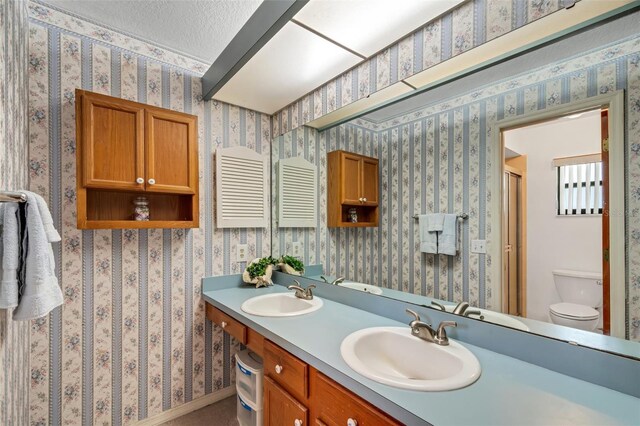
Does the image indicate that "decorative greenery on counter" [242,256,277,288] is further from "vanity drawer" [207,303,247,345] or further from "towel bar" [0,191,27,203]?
"towel bar" [0,191,27,203]

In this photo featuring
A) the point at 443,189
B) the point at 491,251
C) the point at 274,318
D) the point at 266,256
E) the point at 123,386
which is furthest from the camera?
the point at 266,256

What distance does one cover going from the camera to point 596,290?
88 centimetres

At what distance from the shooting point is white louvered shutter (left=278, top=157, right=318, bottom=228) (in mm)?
2076

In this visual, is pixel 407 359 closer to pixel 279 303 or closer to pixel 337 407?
pixel 337 407

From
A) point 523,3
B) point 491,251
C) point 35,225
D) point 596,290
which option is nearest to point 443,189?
point 491,251

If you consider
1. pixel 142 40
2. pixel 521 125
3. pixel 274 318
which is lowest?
pixel 274 318

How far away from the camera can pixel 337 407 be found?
3.27 feet

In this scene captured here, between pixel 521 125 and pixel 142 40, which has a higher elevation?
pixel 142 40

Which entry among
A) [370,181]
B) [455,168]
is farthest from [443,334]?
[370,181]

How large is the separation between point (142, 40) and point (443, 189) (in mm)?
2075

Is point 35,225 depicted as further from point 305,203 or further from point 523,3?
point 523,3

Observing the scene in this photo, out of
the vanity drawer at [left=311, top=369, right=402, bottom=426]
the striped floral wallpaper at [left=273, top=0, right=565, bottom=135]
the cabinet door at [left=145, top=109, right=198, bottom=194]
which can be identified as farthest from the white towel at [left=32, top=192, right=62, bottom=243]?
the striped floral wallpaper at [left=273, top=0, right=565, bottom=135]

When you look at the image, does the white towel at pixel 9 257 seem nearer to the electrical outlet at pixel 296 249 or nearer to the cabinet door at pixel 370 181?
the cabinet door at pixel 370 181

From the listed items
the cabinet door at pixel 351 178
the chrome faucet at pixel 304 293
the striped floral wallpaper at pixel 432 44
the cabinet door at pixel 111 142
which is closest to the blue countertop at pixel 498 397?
the chrome faucet at pixel 304 293
